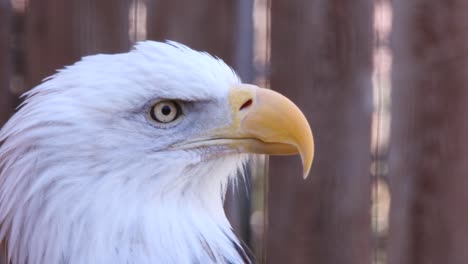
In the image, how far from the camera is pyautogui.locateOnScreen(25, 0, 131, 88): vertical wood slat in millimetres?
2336

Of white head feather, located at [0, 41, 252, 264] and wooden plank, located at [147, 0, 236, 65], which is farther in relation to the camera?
wooden plank, located at [147, 0, 236, 65]

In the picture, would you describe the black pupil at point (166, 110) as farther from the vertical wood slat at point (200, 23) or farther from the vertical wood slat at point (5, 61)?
the vertical wood slat at point (5, 61)

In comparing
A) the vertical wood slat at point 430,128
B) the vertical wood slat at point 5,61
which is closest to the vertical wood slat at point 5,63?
the vertical wood slat at point 5,61

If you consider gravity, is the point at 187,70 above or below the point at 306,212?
above

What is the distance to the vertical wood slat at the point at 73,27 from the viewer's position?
92.0 inches

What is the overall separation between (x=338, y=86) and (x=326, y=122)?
122mm

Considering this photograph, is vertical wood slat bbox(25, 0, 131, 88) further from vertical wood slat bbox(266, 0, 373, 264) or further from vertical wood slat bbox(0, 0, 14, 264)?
vertical wood slat bbox(266, 0, 373, 264)

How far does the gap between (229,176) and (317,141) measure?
57cm

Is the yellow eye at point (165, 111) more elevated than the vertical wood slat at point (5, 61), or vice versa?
the vertical wood slat at point (5, 61)

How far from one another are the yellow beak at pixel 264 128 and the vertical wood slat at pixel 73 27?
2.58ft

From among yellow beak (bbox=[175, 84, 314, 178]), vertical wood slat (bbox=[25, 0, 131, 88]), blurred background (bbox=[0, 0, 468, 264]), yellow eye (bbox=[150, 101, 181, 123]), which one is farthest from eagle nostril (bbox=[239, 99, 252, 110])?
vertical wood slat (bbox=[25, 0, 131, 88])

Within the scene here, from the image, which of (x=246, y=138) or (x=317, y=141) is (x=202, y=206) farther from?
(x=317, y=141)

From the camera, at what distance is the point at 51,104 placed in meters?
1.60

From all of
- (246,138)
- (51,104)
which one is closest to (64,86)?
(51,104)
